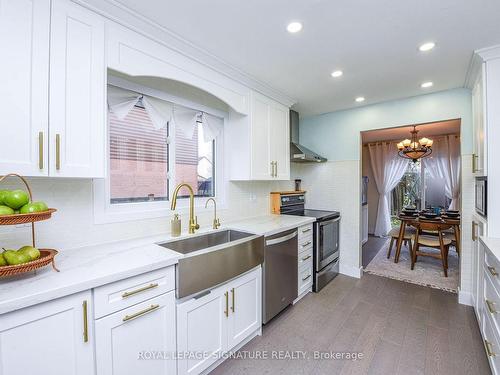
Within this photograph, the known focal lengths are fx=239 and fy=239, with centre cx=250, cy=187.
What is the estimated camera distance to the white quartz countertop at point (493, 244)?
1.58 m

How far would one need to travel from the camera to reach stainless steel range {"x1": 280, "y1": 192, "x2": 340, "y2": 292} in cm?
296

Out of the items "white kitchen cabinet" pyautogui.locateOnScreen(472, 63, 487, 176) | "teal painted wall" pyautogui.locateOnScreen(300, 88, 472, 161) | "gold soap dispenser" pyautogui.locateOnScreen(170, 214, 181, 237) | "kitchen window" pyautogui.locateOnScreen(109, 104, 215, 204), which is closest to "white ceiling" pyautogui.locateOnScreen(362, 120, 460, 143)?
"teal painted wall" pyautogui.locateOnScreen(300, 88, 472, 161)

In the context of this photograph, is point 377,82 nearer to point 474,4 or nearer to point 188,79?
point 474,4

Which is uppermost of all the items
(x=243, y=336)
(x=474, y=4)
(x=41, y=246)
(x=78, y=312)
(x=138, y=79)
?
(x=474, y=4)

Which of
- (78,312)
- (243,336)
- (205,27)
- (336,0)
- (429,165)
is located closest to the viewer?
(78,312)

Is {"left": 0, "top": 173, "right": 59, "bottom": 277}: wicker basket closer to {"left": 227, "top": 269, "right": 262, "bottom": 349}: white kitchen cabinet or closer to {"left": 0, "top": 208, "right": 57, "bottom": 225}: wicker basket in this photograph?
{"left": 0, "top": 208, "right": 57, "bottom": 225}: wicker basket

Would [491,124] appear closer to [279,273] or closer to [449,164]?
[279,273]

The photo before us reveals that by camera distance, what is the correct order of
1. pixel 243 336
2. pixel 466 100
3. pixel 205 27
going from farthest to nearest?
pixel 466 100 → pixel 243 336 → pixel 205 27

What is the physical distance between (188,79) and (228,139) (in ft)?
2.99

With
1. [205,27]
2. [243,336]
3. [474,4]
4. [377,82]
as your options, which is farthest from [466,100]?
[243,336]

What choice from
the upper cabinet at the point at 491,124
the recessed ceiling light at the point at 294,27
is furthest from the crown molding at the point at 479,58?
the recessed ceiling light at the point at 294,27

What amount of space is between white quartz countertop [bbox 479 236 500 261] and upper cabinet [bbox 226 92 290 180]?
1940 millimetres

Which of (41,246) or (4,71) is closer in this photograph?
(4,71)

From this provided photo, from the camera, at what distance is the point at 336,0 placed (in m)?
1.45
